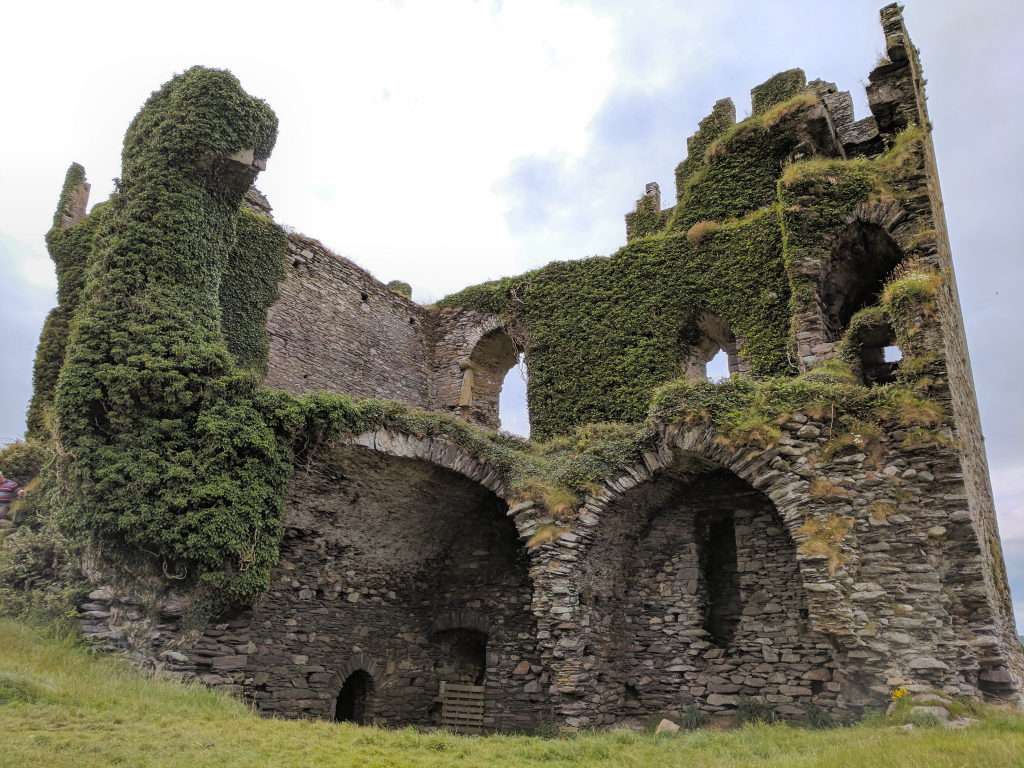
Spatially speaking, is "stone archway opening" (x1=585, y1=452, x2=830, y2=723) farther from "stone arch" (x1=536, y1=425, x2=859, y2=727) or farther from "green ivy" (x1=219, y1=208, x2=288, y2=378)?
"green ivy" (x1=219, y1=208, x2=288, y2=378)

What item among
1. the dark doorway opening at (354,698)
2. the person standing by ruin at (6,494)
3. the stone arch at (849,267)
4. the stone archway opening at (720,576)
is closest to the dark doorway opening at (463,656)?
the dark doorway opening at (354,698)

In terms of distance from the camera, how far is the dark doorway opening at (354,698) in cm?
1258

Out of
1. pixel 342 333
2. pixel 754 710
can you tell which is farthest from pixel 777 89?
pixel 754 710

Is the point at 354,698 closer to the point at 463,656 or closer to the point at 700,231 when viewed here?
the point at 463,656

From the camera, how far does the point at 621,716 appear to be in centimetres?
1134

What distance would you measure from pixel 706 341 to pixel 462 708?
30.1 feet

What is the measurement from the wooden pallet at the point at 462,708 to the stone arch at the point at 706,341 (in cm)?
775

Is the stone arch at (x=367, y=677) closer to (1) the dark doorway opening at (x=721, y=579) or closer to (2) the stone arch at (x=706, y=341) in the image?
(1) the dark doorway opening at (x=721, y=579)

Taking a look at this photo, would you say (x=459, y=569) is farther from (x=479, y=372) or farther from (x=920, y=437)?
(x=920, y=437)

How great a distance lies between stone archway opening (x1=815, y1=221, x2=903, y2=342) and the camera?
43.3 ft

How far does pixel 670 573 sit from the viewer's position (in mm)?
11969

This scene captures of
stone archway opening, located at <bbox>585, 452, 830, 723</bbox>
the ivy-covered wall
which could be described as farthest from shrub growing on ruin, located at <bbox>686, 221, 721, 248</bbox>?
stone archway opening, located at <bbox>585, 452, 830, 723</bbox>

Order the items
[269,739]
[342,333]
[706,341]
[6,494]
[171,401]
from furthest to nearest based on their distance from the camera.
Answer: [342,333], [706,341], [6,494], [171,401], [269,739]

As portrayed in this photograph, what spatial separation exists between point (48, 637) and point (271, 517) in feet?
10.4
